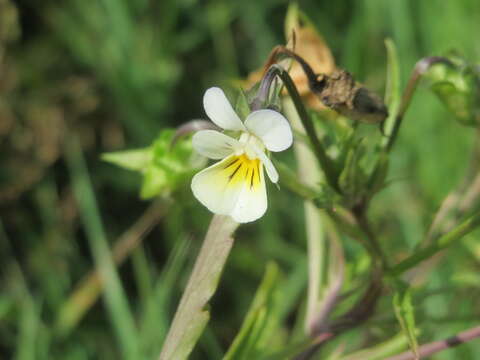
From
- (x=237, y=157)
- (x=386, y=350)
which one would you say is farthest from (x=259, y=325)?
(x=237, y=157)

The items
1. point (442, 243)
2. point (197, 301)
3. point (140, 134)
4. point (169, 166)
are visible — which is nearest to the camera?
point (197, 301)

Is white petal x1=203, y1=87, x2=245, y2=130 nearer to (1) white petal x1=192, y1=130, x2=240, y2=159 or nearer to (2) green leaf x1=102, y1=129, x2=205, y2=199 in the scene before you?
(1) white petal x1=192, y1=130, x2=240, y2=159

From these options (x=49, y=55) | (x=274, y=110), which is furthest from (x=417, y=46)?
(x=274, y=110)

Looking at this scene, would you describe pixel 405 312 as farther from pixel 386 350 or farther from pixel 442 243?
pixel 386 350

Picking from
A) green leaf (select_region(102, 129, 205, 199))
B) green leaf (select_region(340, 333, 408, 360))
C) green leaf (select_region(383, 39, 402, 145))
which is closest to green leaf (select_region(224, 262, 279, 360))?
green leaf (select_region(340, 333, 408, 360))

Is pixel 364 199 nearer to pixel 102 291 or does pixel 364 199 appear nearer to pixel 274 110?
pixel 274 110

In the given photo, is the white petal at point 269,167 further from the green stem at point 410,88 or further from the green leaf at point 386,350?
the green leaf at point 386,350

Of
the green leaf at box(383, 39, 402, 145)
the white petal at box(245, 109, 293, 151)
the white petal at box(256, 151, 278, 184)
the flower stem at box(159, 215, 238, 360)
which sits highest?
the white petal at box(245, 109, 293, 151)
